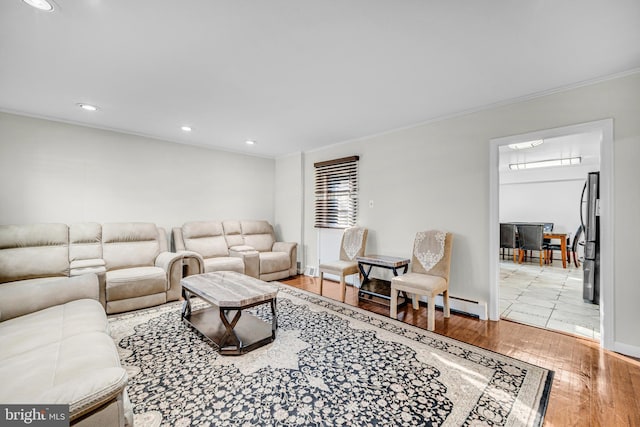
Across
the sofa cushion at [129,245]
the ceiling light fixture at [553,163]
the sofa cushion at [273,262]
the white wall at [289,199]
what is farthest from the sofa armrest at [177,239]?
the ceiling light fixture at [553,163]

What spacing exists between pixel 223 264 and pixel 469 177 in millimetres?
3714

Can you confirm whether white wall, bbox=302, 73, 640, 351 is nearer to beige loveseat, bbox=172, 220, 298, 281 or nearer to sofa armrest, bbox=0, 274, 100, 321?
beige loveseat, bbox=172, 220, 298, 281

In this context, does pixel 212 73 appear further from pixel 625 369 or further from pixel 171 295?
pixel 625 369

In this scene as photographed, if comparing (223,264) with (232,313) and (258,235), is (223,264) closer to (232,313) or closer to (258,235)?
(232,313)

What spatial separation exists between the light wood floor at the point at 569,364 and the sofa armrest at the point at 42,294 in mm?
2989

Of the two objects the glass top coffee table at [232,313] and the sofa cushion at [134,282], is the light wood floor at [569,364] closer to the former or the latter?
the glass top coffee table at [232,313]

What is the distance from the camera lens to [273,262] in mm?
4898

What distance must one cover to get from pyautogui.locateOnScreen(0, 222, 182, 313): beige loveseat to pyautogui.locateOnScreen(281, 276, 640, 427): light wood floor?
2.78 m

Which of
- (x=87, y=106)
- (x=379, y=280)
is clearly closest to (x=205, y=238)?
(x=87, y=106)

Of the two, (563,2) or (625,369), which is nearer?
(563,2)

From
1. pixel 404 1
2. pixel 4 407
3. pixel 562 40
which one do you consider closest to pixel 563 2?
pixel 562 40

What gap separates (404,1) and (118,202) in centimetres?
461

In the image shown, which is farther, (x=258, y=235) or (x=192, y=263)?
(x=258, y=235)

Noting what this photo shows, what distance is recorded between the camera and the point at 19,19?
181 cm
